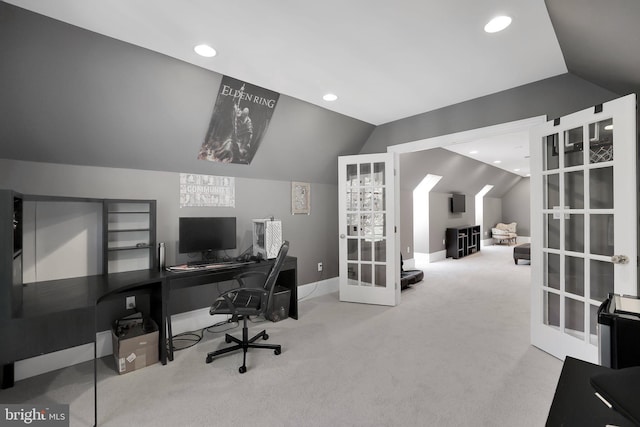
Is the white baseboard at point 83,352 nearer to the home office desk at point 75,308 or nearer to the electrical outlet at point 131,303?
the home office desk at point 75,308

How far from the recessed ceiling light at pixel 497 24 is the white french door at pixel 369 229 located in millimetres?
1947

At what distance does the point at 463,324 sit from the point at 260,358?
7.44 feet

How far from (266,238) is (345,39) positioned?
2.16 m

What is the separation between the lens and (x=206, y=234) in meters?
3.16

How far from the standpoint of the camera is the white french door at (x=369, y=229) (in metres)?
3.94

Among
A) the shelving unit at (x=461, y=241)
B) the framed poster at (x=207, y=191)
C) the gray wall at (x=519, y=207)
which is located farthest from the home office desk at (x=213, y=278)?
the gray wall at (x=519, y=207)

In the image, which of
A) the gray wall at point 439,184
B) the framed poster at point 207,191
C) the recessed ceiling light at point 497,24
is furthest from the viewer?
the gray wall at point 439,184

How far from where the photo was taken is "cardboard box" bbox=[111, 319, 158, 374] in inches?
91.9

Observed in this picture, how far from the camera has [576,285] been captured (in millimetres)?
2441

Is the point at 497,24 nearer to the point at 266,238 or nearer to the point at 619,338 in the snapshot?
the point at 619,338

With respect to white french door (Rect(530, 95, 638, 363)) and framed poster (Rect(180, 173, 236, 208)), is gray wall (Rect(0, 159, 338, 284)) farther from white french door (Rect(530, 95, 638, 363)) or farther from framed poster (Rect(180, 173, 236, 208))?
white french door (Rect(530, 95, 638, 363))

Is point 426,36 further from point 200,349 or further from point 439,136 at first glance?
point 200,349

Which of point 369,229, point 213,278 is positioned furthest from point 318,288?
point 213,278

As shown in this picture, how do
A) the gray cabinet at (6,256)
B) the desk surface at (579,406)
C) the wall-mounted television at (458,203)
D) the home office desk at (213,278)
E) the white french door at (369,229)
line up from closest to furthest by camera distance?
1. the desk surface at (579,406)
2. the gray cabinet at (6,256)
3. the home office desk at (213,278)
4. the white french door at (369,229)
5. the wall-mounted television at (458,203)
